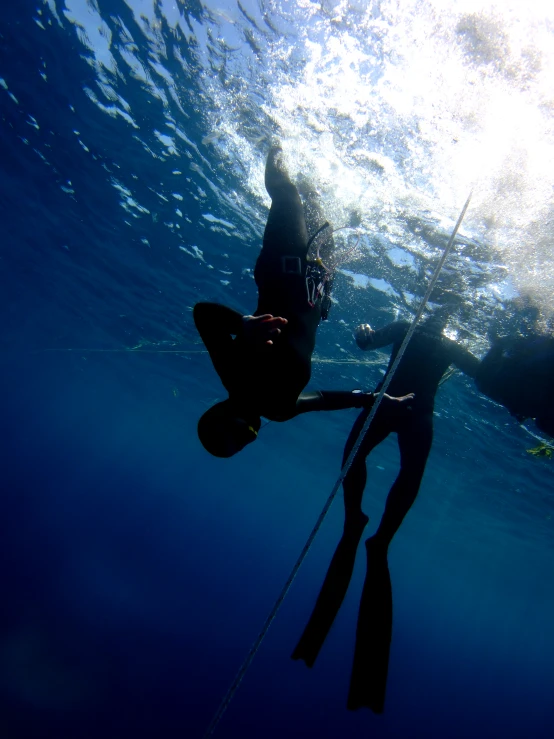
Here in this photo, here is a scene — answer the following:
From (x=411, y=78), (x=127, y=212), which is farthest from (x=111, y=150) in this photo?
(x=411, y=78)

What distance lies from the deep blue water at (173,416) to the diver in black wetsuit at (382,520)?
5.22 meters

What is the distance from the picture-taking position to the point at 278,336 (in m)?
3.15

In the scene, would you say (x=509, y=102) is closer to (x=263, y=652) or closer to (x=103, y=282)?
(x=103, y=282)

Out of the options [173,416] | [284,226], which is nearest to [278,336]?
[284,226]

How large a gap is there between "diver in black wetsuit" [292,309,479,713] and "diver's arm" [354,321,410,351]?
0.02m

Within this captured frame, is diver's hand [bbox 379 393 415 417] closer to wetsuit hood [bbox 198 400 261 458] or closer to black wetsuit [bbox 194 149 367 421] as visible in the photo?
black wetsuit [bbox 194 149 367 421]

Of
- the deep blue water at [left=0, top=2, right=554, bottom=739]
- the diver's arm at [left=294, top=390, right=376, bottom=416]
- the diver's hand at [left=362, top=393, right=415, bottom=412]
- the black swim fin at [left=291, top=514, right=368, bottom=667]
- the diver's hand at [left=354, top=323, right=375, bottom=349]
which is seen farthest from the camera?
the deep blue water at [left=0, top=2, right=554, bottom=739]

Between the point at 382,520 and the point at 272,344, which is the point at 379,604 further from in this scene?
the point at 272,344

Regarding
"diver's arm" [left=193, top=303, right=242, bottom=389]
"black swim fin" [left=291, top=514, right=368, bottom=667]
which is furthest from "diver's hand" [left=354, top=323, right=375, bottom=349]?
"diver's arm" [left=193, top=303, right=242, bottom=389]

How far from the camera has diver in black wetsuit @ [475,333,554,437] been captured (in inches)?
218

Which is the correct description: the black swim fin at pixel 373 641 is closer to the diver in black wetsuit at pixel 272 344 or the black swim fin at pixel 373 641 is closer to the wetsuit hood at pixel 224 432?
the diver in black wetsuit at pixel 272 344

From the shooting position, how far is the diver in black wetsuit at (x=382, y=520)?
3682 mm

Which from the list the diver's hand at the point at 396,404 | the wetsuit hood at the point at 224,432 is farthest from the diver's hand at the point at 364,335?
the wetsuit hood at the point at 224,432

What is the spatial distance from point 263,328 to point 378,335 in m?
4.05
